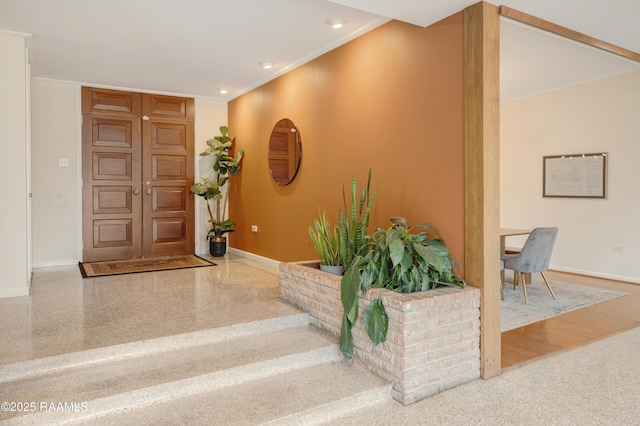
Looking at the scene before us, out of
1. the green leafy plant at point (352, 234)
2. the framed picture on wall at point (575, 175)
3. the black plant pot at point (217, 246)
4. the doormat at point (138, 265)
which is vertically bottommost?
the doormat at point (138, 265)

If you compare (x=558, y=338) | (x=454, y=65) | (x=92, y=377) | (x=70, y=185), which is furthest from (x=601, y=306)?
(x=70, y=185)

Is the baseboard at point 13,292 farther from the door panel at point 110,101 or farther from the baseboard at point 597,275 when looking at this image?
the baseboard at point 597,275

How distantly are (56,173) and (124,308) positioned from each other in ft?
10.1

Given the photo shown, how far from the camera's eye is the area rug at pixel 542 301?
150 inches

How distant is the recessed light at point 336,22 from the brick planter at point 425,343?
227 cm

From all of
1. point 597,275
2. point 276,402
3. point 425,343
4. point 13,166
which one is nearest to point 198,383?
point 276,402

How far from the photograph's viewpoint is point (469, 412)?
7.39 feet

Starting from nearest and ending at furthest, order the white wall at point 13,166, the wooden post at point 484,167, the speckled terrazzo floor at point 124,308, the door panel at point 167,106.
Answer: the wooden post at point 484,167 < the speckled terrazzo floor at point 124,308 < the white wall at point 13,166 < the door panel at point 167,106

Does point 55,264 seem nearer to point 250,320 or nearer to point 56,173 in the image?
point 56,173

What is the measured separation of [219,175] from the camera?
21.5 ft

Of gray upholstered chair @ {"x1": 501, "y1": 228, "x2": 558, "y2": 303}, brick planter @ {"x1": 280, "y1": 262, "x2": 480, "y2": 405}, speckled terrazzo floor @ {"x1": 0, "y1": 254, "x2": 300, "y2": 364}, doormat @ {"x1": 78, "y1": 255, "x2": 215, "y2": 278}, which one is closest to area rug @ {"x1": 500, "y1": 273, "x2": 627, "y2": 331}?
gray upholstered chair @ {"x1": 501, "y1": 228, "x2": 558, "y2": 303}

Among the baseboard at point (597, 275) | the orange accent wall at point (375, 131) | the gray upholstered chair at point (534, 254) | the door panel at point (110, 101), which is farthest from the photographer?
the door panel at point (110, 101)

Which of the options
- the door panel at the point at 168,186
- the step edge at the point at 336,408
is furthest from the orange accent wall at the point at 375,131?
the door panel at the point at 168,186

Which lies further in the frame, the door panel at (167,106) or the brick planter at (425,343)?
the door panel at (167,106)
